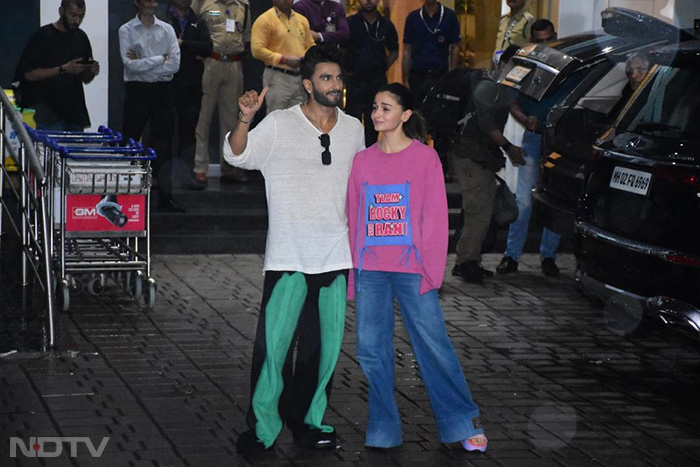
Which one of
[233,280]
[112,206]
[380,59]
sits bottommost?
[233,280]

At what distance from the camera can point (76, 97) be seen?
12.8m

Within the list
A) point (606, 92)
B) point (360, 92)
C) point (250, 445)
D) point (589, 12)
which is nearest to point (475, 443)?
point (250, 445)

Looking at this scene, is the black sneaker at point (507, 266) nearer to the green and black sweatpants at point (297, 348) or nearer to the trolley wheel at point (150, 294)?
the trolley wheel at point (150, 294)

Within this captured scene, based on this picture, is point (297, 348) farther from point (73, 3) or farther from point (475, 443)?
point (73, 3)

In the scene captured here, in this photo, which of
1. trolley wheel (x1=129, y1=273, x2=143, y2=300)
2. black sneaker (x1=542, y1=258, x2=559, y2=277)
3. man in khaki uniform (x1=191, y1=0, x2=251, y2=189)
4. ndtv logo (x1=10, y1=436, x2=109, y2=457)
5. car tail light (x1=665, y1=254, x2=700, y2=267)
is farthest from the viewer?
man in khaki uniform (x1=191, y1=0, x2=251, y2=189)

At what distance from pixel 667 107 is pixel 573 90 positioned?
352 centimetres

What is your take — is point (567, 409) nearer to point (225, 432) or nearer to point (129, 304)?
point (225, 432)

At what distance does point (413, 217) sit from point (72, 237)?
423cm

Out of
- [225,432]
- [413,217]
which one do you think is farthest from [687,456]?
[225,432]

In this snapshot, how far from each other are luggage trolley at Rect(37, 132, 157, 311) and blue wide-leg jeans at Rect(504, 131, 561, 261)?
356cm

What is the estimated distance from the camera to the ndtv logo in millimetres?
6344

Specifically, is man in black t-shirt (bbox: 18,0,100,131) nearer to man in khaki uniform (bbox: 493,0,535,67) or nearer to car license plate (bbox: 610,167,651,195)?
man in khaki uniform (bbox: 493,0,535,67)

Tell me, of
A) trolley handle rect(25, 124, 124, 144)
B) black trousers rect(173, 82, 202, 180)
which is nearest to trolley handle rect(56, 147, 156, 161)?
trolley handle rect(25, 124, 124, 144)

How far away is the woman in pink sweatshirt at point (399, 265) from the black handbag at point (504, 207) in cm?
480
